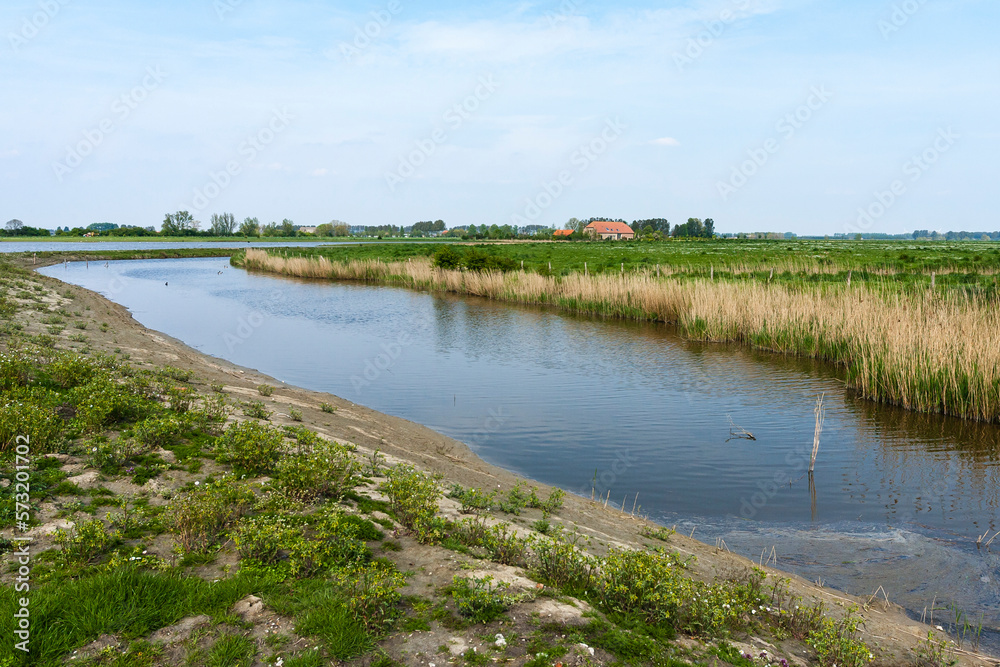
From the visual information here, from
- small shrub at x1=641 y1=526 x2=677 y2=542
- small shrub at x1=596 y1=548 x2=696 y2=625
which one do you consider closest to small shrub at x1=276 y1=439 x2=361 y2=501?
small shrub at x1=596 y1=548 x2=696 y2=625

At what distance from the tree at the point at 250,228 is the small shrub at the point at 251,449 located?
174m

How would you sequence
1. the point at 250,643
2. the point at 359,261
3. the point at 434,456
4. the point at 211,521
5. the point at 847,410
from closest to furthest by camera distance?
1. the point at 250,643
2. the point at 211,521
3. the point at 434,456
4. the point at 847,410
5. the point at 359,261

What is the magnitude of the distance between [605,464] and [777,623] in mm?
5302

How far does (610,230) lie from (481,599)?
160 m

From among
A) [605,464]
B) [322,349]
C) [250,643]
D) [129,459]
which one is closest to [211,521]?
[250,643]

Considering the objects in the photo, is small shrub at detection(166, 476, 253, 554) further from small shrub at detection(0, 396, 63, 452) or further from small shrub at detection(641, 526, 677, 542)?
small shrub at detection(641, 526, 677, 542)

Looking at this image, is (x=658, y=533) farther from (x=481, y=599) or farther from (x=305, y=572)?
(x=305, y=572)

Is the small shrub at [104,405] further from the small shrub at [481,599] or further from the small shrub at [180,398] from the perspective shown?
the small shrub at [481,599]

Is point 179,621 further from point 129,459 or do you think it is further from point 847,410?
point 847,410

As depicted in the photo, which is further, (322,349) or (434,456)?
(322,349)

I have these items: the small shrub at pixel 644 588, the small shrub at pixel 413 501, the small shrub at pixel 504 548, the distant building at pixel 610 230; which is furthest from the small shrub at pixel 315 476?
the distant building at pixel 610 230

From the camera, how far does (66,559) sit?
4.72m

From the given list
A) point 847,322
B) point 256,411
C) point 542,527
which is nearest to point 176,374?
point 256,411

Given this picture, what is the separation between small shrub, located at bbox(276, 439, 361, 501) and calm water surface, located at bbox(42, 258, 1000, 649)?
3.73m
